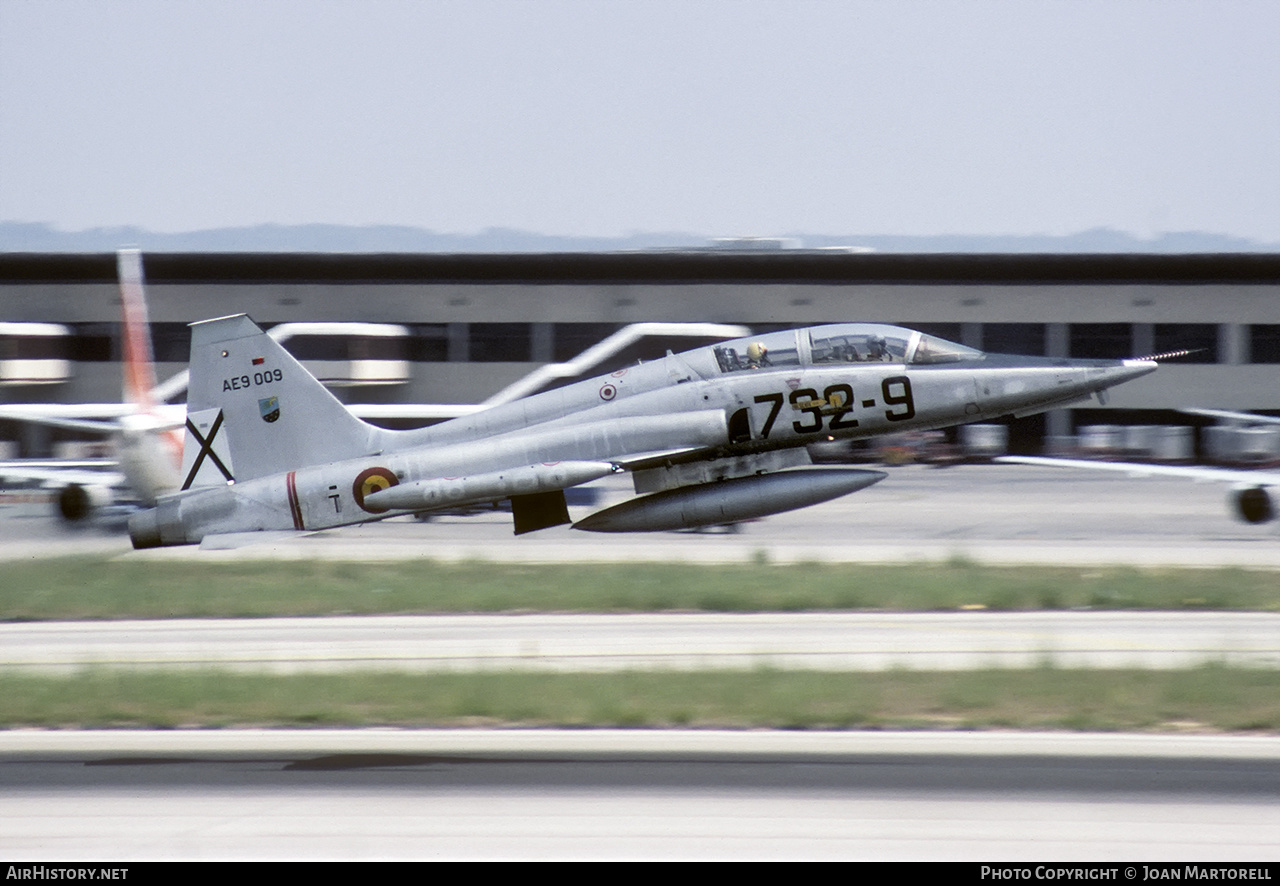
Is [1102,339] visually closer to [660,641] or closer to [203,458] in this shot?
[660,641]

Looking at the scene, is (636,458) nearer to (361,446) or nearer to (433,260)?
(361,446)

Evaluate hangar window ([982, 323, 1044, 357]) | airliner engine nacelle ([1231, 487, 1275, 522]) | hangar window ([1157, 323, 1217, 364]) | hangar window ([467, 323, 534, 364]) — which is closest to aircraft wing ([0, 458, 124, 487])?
hangar window ([467, 323, 534, 364])

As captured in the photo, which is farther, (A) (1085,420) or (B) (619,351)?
(A) (1085,420)

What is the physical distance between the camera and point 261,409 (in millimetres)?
20609

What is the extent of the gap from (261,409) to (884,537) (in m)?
19.5

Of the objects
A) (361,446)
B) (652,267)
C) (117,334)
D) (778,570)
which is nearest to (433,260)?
(652,267)

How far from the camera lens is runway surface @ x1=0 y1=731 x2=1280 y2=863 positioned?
1173 centimetres

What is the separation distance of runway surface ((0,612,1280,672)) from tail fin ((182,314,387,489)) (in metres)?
3.21

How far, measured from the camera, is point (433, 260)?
60.2 m

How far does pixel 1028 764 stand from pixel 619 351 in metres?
39.6

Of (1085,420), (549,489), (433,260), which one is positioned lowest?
(1085,420)

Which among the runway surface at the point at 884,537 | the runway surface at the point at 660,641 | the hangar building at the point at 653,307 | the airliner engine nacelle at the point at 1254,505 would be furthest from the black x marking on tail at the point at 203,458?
the hangar building at the point at 653,307

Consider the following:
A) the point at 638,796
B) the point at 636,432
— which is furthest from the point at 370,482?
the point at 638,796

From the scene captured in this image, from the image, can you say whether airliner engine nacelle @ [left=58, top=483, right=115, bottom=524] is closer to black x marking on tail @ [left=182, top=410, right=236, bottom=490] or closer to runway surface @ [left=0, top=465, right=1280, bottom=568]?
runway surface @ [left=0, top=465, right=1280, bottom=568]
